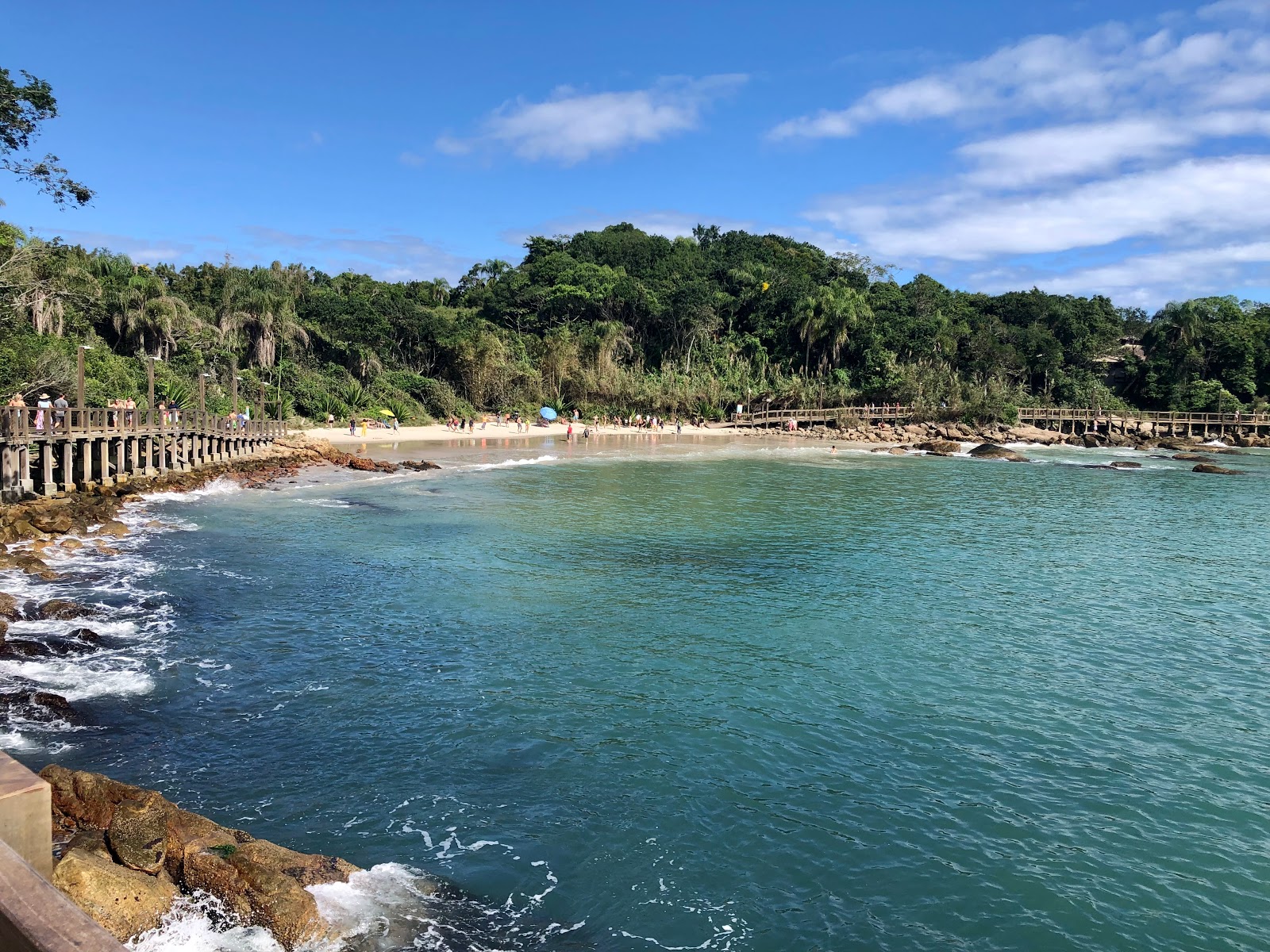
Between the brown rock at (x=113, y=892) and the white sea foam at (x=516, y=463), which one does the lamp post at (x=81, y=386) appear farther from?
the brown rock at (x=113, y=892)

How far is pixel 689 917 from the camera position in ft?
24.0

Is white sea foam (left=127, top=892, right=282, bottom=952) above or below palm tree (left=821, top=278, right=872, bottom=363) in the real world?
below

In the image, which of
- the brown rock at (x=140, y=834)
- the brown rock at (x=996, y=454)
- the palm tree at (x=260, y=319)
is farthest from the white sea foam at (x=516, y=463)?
the brown rock at (x=140, y=834)

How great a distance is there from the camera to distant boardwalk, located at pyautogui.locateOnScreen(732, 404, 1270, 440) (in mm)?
78500

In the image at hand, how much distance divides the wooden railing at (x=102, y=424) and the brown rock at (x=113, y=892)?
20644 mm

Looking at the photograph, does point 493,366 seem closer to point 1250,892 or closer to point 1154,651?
point 1154,651

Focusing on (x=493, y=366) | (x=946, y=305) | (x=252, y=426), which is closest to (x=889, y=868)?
(x=252, y=426)

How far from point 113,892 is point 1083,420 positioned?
88.1 metres

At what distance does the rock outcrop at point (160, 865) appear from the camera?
20.9 feet

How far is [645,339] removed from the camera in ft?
291

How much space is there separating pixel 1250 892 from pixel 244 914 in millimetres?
8573

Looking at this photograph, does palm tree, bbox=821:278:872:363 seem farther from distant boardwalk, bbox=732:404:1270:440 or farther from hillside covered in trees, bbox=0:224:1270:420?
distant boardwalk, bbox=732:404:1270:440

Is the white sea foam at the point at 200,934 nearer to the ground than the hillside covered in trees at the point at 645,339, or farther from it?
nearer to the ground

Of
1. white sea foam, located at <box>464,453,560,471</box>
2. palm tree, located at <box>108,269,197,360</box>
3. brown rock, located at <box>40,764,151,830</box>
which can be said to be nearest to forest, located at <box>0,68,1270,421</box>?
palm tree, located at <box>108,269,197,360</box>
